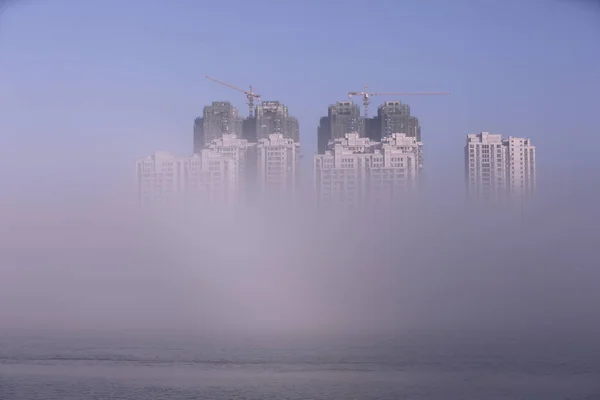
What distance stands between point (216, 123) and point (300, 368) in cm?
255

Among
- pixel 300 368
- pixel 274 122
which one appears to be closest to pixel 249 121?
pixel 274 122

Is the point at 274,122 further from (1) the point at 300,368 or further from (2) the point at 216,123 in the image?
(1) the point at 300,368

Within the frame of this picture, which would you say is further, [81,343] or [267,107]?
[81,343]

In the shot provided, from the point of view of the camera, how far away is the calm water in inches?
255

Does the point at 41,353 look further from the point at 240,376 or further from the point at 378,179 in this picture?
the point at 378,179

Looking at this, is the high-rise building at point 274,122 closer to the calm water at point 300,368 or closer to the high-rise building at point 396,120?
the high-rise building at point 396,120

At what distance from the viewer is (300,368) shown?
7598 mm

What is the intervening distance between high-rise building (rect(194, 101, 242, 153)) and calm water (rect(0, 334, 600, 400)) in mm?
2281

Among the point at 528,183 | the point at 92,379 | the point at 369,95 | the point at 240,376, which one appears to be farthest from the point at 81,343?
the point at 528,183

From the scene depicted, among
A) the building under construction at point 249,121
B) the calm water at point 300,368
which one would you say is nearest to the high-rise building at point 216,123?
the building under construction at point 249,121

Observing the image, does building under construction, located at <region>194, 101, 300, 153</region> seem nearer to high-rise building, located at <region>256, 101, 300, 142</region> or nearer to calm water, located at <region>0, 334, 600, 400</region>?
high-rise building, located at <region>256, 101, 300, 142</region>

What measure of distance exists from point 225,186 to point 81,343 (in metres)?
3.65

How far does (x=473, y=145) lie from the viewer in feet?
24.0

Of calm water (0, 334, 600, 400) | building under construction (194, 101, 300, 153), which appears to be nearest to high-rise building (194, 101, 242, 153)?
building under construction (194, 101, 300, 153)
